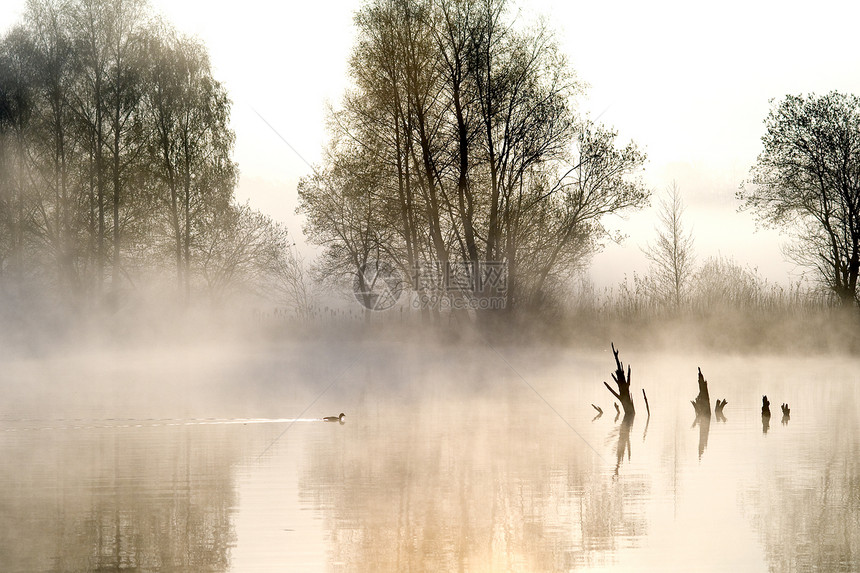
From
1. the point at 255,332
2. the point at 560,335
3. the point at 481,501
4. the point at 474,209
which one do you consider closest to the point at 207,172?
the point at 255,332

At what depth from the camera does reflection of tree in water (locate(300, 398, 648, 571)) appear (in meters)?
8.49

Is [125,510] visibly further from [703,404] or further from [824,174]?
[824,174]

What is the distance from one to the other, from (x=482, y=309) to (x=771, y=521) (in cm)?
2885

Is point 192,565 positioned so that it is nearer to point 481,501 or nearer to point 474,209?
point 481,501

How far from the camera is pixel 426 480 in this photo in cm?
1216

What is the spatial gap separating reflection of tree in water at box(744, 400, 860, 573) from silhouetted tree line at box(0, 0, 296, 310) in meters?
34.5

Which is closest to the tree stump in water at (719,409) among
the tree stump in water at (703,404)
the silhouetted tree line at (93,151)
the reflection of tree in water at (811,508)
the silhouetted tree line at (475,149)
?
the tree stump in water at (703,404)

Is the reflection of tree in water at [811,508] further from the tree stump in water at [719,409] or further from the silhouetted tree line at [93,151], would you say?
the silhouetted tree line at [93,151]

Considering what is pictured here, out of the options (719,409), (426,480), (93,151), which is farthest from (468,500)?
(93,151)

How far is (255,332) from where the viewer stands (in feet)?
156

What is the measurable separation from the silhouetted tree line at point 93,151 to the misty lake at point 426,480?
18795 mm

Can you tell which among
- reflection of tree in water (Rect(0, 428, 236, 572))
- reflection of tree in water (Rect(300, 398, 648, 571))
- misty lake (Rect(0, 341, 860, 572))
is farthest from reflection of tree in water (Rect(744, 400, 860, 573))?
reflection of tree in water (Rect(0, 428, 236, 572))

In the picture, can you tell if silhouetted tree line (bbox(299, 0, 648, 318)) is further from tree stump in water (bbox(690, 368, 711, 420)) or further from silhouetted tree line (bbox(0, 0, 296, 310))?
tree stump in water (bbox(690, 368, 711, 420))

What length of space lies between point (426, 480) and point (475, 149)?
27.8m
